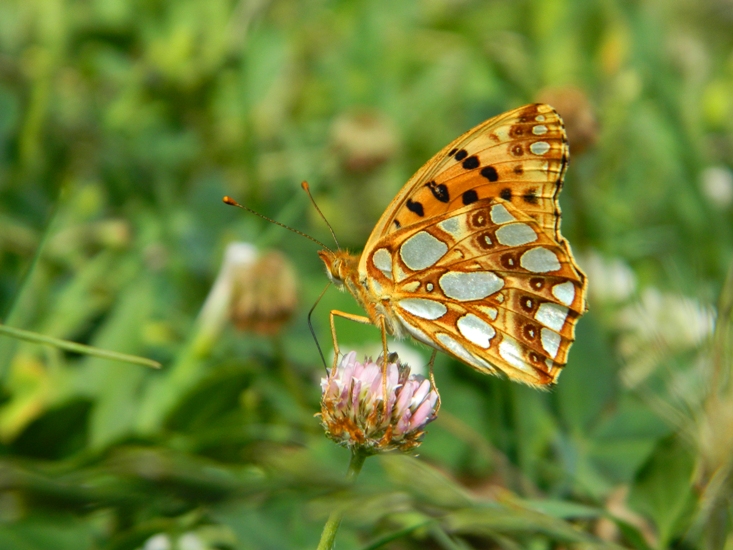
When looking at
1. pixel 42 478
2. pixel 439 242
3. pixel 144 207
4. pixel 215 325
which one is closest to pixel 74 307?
pixel 215 325

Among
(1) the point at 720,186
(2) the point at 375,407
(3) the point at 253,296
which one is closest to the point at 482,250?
(2) the point at 375,407

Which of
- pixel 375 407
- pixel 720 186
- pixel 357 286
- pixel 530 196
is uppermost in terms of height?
pixel 720 186

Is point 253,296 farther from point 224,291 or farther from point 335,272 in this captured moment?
point 335,272

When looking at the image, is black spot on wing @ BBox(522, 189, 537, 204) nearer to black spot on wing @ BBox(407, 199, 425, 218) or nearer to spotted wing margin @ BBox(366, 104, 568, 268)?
spotted wing margin @ BBox(366, 104, 568, 268)

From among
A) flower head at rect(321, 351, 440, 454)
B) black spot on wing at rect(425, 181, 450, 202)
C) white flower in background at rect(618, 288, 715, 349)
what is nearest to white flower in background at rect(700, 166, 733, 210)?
white flower in background at rect(618, 288, 715, 349)

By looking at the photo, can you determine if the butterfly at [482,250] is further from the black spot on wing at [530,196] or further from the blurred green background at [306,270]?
the blurred green background at [306,270]

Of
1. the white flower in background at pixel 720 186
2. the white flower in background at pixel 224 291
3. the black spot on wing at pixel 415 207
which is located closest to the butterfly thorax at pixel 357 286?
the black spot on wing at pixel 415 207
